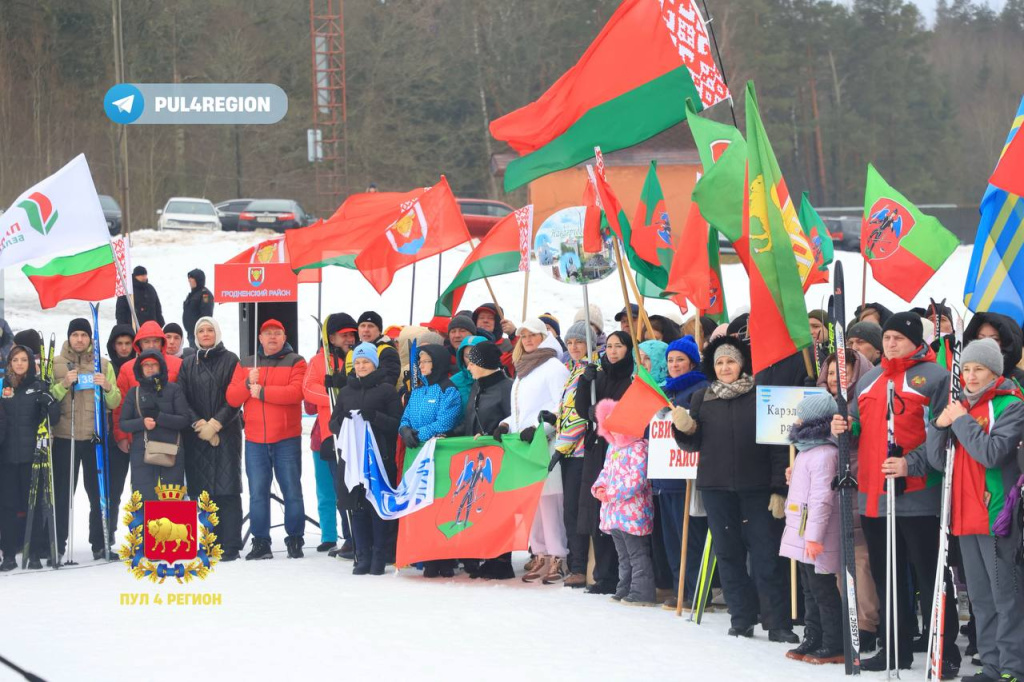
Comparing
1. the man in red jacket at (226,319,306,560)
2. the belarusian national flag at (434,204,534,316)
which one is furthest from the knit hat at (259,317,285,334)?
the belarusian national flag at (434,204,534,316)

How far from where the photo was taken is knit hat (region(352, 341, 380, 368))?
34.4 feet

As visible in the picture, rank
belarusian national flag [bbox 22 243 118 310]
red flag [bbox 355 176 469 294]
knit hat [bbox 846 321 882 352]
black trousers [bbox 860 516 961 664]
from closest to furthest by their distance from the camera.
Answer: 1. black trousers [bbox 860 516 961 664]
2. knit hat [bbox 846 321 882 352]
3. red flag [bbox 355 176 469 294]
4. belarusian national flag [bbox 22 243 118 310]

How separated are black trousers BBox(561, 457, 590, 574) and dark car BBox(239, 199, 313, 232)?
2768 cm

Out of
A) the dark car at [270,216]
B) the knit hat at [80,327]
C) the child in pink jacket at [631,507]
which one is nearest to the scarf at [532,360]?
the child in pink jacket at [631,507]

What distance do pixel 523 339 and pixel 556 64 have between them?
4335 centimetres

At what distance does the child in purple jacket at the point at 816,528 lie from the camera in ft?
23.7

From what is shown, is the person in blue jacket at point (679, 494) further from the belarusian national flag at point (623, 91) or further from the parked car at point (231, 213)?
the parked car at point (231, 213)

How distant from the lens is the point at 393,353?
1072cm

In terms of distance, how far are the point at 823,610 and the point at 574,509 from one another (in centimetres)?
267

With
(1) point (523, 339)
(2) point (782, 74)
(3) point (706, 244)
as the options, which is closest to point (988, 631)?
(3) point (706, 244)

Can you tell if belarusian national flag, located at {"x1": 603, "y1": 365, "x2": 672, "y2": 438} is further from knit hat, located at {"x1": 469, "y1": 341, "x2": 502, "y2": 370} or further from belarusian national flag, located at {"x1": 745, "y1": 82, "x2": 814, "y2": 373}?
knit hat, located at {"x1": 469, "y1": 341, "x2": 502, "y2": 370}

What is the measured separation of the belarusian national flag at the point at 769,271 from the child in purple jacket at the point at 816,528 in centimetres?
43

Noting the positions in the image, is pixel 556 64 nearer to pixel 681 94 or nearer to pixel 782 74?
pixel 782 74

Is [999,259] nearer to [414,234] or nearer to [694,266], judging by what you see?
[694,266]
